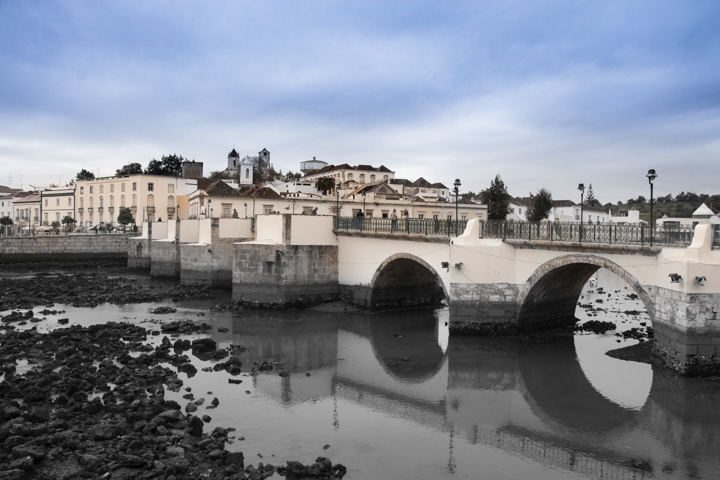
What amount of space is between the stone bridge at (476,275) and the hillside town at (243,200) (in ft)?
31.6

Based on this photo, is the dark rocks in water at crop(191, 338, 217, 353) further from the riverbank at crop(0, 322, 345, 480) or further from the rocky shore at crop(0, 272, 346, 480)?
the riverbank at crop(0, 322, 345, 480)

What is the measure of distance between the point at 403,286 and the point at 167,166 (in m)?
56.4

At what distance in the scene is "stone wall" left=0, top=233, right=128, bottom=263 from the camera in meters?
48.8

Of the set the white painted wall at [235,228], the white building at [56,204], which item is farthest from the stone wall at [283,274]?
the white building at [56,204]

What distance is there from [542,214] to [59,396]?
38145mm

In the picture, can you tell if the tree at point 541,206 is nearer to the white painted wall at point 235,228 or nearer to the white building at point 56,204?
the white painted wall at point 235,228

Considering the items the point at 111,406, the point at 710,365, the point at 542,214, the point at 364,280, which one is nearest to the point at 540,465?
the point at 710,365

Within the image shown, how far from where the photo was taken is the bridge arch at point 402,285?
2420cm

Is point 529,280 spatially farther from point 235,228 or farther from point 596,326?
point 235,228

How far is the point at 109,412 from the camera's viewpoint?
11.8 meters

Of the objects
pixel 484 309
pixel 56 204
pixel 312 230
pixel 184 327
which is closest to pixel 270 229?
pixel 312 230

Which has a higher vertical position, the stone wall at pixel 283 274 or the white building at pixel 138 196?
the white building at pixel 138 196

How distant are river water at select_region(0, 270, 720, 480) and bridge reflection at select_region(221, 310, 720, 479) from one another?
0.04m

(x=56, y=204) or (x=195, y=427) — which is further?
(x=56, y=204)
